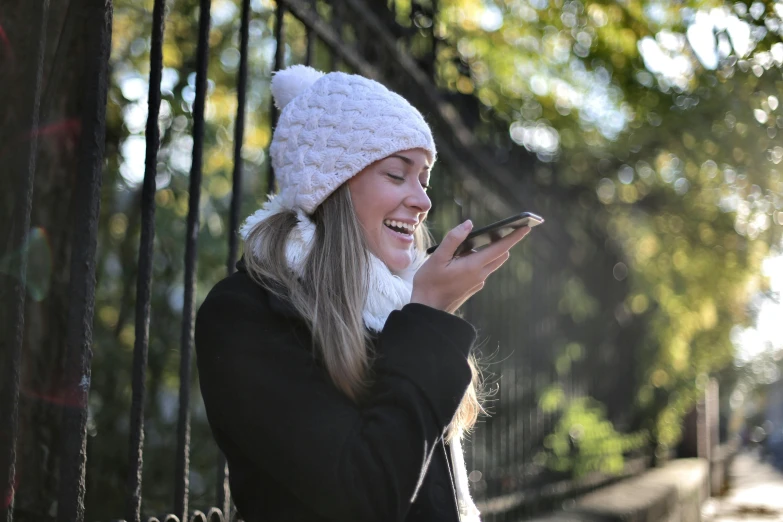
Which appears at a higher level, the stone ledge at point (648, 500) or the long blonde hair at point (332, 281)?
the long blonde hair at point (332, 281)

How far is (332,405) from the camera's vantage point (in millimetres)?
1655

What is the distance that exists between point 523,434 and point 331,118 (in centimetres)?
299

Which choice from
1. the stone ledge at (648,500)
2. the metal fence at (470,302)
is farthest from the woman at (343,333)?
the stone ledge at (648,500)

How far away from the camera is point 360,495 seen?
5.22 ft

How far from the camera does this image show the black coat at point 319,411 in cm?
160

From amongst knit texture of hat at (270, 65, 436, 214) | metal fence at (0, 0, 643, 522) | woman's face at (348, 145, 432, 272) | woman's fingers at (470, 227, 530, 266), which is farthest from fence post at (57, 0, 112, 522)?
woman's fingers at (470, 227, 530, 266)

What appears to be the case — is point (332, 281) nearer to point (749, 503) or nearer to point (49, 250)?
point (49, 250)

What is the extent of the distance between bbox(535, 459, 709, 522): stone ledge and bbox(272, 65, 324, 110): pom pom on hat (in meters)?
2.81

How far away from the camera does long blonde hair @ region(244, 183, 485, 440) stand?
1.75m

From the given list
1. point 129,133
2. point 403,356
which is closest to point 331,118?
point 403,356

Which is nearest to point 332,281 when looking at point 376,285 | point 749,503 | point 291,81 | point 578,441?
point 376,285

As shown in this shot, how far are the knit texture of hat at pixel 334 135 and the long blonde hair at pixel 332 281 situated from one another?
0.06 meters

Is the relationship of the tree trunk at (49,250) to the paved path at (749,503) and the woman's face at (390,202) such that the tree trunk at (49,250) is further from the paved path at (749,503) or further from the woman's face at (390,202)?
the paved path at (749,503)

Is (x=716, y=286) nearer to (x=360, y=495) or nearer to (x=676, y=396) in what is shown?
(x=676, y=396)
